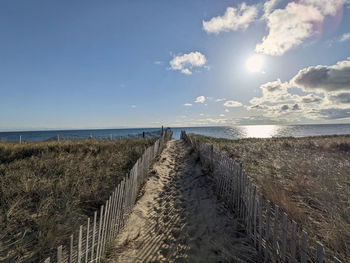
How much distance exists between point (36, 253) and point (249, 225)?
12.3 feet

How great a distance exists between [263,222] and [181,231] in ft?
5.47

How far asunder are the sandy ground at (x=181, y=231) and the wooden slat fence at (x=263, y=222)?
10.5 inches

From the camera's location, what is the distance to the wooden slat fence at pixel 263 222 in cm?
196

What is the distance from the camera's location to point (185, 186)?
18.3 feet

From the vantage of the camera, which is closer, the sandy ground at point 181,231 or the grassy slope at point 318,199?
the grassy slope at point 318,199

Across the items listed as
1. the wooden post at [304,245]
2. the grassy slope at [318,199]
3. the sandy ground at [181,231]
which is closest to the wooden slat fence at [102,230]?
the sandy ground at [181,231]

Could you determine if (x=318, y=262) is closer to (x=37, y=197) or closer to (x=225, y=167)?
(x=225, y=167)

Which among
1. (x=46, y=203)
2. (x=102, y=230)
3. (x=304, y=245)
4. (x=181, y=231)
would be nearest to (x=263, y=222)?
(x=304, y=245)

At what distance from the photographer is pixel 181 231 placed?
327 cm

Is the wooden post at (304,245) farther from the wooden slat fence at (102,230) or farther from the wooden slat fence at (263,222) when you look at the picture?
the wooden slat fence at (102,230)

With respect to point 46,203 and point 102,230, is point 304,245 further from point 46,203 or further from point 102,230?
point 46,203

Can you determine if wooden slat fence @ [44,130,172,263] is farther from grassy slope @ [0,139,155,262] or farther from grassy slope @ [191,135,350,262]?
grassy slope @ [191,135,350,262]

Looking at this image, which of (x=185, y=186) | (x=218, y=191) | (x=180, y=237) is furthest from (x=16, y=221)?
(x=218, y=191)

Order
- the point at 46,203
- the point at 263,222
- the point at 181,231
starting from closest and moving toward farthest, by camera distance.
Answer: the point at 263,222, the point at 181,231, the point at 46,203
